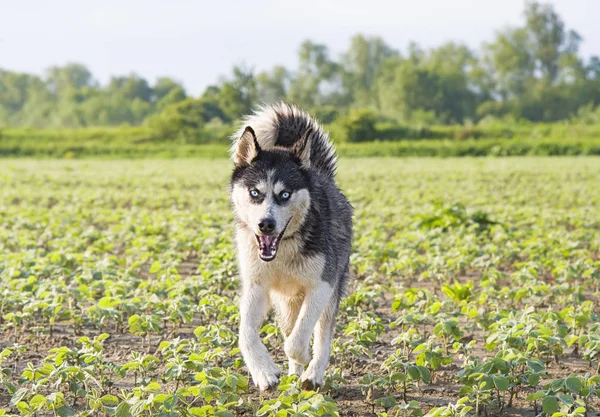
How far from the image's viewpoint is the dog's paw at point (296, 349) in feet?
15.9

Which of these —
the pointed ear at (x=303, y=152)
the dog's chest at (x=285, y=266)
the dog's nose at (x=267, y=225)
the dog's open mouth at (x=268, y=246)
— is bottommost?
the dog's chest at (x=285, y=266)

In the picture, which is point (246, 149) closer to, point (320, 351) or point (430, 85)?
point (320, 351)

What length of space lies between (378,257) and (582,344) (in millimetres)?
3969

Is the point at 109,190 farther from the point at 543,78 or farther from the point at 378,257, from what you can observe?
the point at 543,78

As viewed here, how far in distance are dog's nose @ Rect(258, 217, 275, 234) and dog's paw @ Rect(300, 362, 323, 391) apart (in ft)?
3.02

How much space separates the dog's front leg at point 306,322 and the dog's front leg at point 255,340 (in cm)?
17

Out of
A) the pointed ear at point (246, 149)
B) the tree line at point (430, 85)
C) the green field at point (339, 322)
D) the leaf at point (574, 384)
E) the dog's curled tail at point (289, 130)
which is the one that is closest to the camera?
the leaf at point (574, 384)

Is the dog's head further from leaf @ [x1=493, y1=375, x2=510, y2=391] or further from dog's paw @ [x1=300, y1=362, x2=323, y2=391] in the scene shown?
leaf @ [x1=493, y1=375, x2=510, y2=391]

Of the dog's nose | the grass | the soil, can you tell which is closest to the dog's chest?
the dog's nose

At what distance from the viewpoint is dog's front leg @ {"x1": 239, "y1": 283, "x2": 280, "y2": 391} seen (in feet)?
15.1

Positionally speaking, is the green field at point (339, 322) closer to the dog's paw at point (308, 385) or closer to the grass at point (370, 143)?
the dog's paw at point (308, 385)

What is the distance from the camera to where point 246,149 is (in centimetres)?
520

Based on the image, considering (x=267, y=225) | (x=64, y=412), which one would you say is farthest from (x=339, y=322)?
(x=64, y=412)

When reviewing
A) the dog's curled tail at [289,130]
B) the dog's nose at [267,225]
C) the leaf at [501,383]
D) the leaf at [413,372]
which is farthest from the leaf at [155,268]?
the leaf at [501,383]
